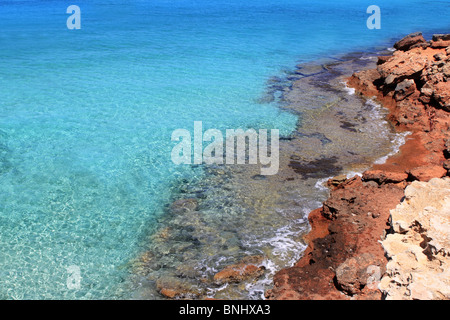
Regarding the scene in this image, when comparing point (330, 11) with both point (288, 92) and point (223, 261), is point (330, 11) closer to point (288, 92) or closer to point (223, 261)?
point (288, 92)

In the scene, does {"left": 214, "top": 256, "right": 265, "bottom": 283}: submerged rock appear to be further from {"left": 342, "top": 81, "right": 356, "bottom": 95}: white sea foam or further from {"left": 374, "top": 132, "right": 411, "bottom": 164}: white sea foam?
{"left": 342, "top": 81, "right": 356, "bottom": 95}: white sea foam

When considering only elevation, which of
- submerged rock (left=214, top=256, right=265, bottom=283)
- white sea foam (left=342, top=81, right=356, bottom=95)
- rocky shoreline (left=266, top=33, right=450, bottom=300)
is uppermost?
white sea foam (left=342, top=81, right=356, bottom=95)

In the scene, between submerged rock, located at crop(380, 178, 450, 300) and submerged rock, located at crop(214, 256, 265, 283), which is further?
submerged rock, located at crop(214, 256, 265, 283)

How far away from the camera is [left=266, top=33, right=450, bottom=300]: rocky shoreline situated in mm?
5953

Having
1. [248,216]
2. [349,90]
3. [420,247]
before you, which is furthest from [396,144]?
[420,247]

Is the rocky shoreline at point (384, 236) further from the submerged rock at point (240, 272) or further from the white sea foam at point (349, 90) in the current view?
the white sea foam at point (349, 90)

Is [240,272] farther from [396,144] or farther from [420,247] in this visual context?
[396,144]

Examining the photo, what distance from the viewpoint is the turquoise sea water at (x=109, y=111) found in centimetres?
868

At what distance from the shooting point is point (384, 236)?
7914mm

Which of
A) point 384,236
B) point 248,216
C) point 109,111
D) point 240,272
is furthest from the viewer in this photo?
point 109,111

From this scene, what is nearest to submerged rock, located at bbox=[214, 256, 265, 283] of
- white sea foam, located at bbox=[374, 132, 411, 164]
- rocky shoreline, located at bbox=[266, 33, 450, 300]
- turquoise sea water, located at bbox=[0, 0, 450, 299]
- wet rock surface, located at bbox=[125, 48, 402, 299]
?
wet rock surface, located at bbox=[125, 48, 402, 299]

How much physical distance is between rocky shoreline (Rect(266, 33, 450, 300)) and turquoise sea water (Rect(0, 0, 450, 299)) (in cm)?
388

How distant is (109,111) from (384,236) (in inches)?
462

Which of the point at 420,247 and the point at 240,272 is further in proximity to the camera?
the point at 240,272
